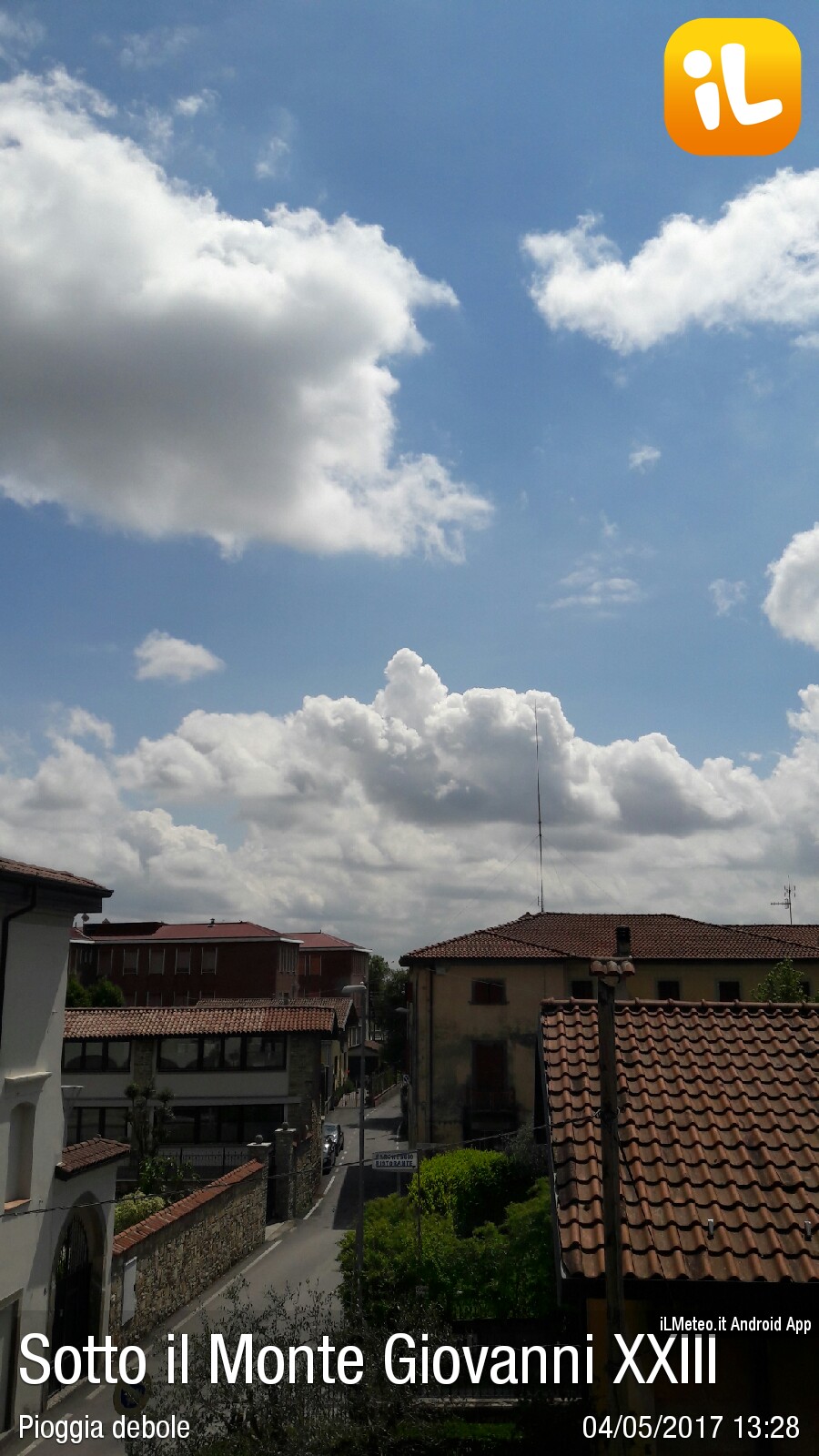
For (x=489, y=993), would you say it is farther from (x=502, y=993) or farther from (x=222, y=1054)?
(x=222, y=1054)

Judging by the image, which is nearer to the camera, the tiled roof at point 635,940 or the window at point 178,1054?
the window at point 178,1054

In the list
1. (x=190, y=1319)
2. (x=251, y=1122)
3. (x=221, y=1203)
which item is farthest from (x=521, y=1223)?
(x=251, y=1122)

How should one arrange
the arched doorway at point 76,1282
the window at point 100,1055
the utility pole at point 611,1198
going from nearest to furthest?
the utility pole at point 611,1198, the arched doorway at point 76,1282, the window at point 100,1055

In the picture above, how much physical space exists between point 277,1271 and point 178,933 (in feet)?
184

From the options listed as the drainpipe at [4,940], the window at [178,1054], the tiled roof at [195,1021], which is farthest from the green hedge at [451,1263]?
the window at [178,1054]

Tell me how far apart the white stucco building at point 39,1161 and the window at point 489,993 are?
26194 mm

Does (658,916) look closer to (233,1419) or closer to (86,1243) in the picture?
(86,1243)

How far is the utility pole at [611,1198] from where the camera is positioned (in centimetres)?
813

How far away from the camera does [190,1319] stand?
78.2ft

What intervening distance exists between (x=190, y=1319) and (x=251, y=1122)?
18.0 metres

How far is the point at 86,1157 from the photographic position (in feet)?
63.4

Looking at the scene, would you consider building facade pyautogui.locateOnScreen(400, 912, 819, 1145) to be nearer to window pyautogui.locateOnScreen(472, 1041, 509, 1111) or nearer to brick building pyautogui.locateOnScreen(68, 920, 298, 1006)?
window pyautogui.locateOnScreen(472, 1041, 509, 1111)

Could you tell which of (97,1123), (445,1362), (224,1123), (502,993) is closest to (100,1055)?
(97,1123)

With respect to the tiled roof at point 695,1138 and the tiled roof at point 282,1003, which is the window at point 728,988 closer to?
the tiled roof at point 282,1003
